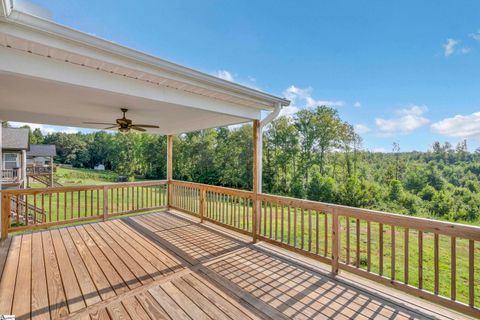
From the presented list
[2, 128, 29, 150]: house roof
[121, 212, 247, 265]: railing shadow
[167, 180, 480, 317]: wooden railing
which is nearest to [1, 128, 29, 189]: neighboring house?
[2, 128, 29, 150]: house roof

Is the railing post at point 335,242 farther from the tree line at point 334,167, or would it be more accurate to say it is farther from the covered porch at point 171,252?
the tree line at point 334,167

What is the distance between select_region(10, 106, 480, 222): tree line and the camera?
15602mm

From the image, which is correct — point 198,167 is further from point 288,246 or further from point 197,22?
point 288,246

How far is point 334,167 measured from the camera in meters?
19.4

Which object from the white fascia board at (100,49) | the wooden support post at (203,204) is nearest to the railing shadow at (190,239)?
the wooden support post at (203,204)

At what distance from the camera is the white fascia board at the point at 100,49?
5.99 feet

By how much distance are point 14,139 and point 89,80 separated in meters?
15.1

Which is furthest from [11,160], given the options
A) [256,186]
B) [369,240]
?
[369,240]

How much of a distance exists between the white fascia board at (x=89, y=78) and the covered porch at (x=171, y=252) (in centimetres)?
1

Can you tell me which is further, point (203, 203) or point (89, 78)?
point (203, 203)

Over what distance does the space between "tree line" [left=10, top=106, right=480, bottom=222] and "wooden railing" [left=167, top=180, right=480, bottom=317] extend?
9.77 metres

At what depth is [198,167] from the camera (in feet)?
71.1

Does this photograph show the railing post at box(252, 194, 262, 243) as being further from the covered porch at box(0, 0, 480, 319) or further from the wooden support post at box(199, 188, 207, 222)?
the wooden support post at box(199, 188, 207, 222)

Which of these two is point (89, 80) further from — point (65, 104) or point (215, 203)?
point (215, 203)
